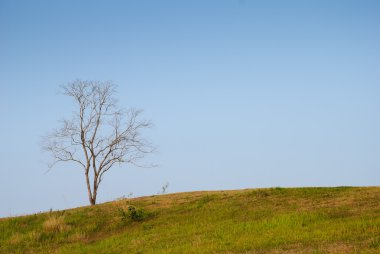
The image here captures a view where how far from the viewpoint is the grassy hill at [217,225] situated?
589 inches

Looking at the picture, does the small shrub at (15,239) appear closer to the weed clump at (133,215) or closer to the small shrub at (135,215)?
the weed clump at (133,215)

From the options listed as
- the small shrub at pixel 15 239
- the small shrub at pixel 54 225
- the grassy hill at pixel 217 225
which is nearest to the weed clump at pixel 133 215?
the grassy hill at pixel 217 225

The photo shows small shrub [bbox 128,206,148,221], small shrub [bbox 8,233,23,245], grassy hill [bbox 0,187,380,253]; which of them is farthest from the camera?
small shrub [bbox 128,206,148,221]

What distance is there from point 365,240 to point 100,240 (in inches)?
457

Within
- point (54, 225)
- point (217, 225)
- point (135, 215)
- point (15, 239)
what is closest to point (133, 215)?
point (135, 215)

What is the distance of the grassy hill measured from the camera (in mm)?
14953

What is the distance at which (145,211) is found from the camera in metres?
24.7

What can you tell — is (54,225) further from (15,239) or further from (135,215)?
(135,215)

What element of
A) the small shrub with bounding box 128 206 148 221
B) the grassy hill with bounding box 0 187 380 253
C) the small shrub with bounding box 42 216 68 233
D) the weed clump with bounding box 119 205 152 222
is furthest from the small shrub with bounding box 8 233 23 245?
the small shrub with bounding box 128 206 148 221


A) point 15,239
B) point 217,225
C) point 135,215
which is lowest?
point 217,225

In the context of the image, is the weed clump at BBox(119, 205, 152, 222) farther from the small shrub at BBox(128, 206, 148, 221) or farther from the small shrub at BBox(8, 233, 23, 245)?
the small shrub at BBox(8, 233, 23, 245)

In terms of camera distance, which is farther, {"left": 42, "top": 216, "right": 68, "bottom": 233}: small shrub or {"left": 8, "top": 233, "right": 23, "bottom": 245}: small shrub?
{"left": 42, "top": 216, "right": 68, "bottom": 233}: small shrub

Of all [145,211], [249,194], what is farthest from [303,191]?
[145,211]

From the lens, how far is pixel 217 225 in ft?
63.4
